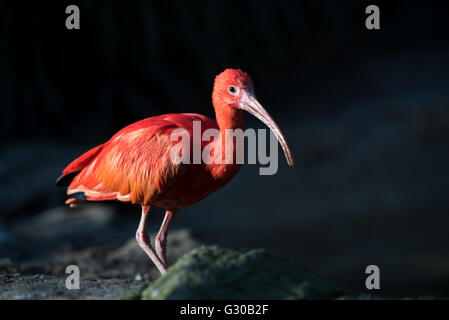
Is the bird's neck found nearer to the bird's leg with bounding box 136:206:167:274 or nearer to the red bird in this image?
the red bird

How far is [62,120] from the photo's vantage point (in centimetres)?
948

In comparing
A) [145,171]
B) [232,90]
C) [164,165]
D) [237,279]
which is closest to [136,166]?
[145,171]

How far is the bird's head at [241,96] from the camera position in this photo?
3.93 m

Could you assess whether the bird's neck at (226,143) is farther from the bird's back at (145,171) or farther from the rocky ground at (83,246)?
the rocky ground at (83,246)

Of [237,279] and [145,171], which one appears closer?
[237,279]

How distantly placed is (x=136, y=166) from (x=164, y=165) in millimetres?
237

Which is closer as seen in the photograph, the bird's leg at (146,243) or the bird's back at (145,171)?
the bird's back at (145,171)

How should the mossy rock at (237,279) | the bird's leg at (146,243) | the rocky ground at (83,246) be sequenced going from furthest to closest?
the rocky ground at (83,246)
the bird's leg at (146,243)
the mossy rock at (237,279)

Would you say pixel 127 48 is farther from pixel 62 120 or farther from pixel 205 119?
pixel 205 119

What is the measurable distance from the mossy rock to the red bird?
2.02ft

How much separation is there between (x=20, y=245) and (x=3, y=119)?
2712 millimetres

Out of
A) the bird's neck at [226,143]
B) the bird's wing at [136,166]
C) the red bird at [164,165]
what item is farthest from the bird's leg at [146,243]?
the bird's neck at [226,143]

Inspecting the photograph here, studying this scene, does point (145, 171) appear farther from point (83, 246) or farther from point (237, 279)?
point (83, 246)

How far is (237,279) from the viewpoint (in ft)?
10.6
